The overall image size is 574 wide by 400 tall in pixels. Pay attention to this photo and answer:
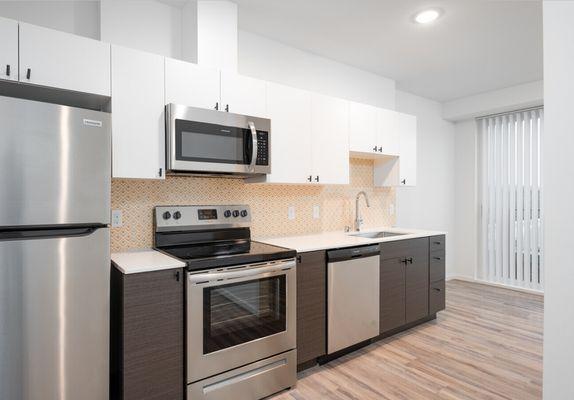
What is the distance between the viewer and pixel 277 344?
7.51 ft

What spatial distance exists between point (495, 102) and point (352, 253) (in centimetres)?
345

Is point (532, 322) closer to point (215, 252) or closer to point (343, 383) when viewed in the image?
point (343, 383)

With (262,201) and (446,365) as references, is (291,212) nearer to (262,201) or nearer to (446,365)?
(262,201)

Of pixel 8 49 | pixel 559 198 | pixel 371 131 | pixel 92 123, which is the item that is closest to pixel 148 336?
pixel 92 123

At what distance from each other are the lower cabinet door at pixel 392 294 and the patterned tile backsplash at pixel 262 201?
74cm

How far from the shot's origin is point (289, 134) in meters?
2.83

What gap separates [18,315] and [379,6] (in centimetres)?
294

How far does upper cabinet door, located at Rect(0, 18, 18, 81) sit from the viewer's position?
5.59ft

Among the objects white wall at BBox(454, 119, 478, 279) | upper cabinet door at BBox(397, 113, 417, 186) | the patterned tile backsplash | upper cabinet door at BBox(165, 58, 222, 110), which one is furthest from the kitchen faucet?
white wall at BBox(454, 119, 478, 279)

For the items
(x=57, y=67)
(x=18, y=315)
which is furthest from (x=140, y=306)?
(x=57, y=67)

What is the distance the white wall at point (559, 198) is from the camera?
4.05 ft

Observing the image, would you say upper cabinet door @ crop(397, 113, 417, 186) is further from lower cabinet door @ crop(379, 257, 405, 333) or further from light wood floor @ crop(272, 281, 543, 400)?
light wood floor @ crop(272, 281, 543, 400)

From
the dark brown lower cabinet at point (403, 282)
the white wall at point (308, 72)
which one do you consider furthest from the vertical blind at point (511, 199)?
the dark brown lower cabinet at point (403, 282)

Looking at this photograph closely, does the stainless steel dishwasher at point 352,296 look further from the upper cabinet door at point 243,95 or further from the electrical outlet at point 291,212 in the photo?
the upper cabinet door at point 243,95
